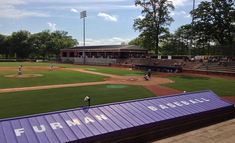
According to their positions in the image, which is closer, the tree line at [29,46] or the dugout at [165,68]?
the dugout at [165,68]

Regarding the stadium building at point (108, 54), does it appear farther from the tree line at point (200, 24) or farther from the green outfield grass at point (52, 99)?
the green outfield grass at point (52, 99)

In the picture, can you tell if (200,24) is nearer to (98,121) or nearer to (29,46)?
(98,121)

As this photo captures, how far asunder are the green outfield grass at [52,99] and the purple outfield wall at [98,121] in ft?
19.1

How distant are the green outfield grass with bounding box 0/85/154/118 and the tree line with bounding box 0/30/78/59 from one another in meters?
82.3

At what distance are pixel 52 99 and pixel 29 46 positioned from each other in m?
90.2

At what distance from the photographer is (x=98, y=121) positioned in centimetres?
1101

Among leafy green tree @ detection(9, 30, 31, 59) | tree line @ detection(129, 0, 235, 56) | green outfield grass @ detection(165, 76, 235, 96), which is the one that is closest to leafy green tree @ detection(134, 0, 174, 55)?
tree line @ detection(129, 0, 235, 56)

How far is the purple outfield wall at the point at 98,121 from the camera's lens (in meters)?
9.58

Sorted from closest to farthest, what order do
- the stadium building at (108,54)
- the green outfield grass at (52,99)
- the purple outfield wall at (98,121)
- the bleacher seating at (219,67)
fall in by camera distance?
the purple outfield wall at (98,121), the green outfield grass at (52,99), the bleacher seating at (219,67), the stadium building at (108,54)

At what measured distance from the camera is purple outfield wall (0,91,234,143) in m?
9.58

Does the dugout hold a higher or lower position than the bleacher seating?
lower

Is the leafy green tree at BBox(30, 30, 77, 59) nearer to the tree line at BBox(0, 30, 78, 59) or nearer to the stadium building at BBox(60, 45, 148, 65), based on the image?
the tree line at BBox(0, 30, 78, 59)

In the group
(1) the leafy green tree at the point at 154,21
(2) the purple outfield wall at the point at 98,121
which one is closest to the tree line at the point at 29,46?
(1) the leafy green tree at the point at 154,21

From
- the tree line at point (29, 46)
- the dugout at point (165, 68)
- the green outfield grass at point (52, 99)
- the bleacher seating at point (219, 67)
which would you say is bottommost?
the green outfield grass at point (52, 99)
